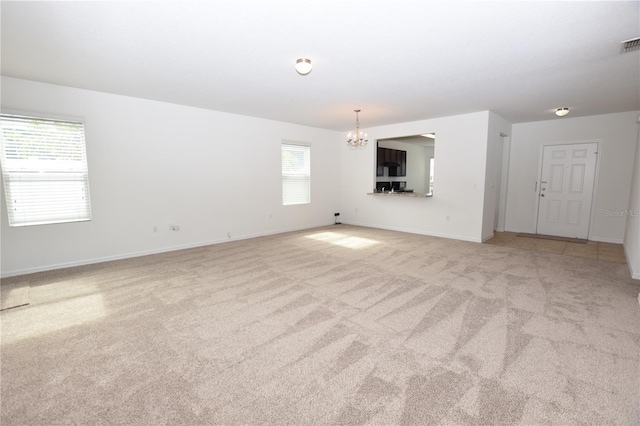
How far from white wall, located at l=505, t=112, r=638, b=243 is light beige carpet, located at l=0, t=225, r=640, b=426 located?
2.53 metres

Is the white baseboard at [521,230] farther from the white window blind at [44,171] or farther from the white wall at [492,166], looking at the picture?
the white window blind at [44,171]

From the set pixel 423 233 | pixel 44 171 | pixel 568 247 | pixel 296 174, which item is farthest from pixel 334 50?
pixel 568 247

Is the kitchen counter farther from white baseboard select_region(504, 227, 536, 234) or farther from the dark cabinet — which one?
white baseboard select_region(504, 227, 536, 234)

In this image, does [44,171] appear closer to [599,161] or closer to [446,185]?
[446,185]

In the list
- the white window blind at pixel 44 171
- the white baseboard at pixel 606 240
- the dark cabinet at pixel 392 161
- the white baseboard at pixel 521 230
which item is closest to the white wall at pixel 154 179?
the white window blind at pixel 44 171

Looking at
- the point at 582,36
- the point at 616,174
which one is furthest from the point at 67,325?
the point at 616,174

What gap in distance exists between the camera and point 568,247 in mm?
5418

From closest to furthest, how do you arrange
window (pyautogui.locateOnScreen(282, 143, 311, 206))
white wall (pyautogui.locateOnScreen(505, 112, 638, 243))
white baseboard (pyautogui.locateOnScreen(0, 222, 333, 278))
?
white baseboard (pyautogui.locateOnScreen(0, 222, 333, 278)) < white wall (pyautogui.locateOnScreen(505, 112, 638, 243)) < window (pyautogui.locateOnScreen(282, 143, 311, 206))

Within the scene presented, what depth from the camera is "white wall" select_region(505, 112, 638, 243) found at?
558 centimetres

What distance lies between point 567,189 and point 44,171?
30.7 ft

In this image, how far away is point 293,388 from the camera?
1.84 m

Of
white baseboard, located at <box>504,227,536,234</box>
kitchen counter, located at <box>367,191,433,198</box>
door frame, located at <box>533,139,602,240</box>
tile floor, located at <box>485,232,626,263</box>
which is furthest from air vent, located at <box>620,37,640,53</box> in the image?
white baseboard, located at <box>504,227,536,234</box>

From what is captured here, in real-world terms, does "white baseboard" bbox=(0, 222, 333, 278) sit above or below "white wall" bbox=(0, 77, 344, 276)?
below

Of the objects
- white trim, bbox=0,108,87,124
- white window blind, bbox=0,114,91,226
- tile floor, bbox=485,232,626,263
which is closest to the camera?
white trim, bbox=0,108,87,124
